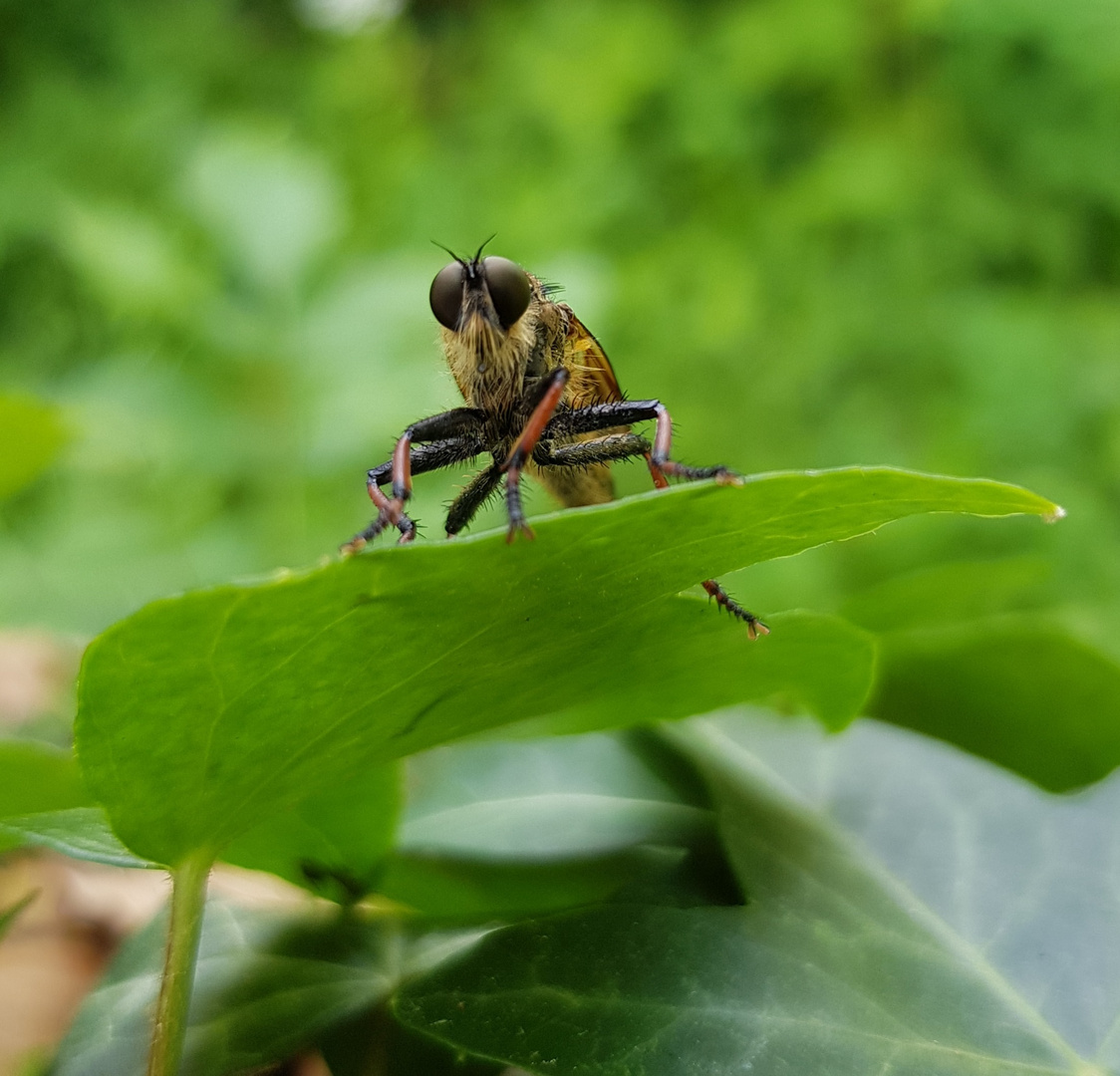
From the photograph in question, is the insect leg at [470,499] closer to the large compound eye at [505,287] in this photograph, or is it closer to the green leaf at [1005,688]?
the large compound eye at [505,287]

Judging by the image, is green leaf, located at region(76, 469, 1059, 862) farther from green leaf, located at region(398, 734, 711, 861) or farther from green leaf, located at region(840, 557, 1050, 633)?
green leaf, located at region(840, 557, 1050, 633)

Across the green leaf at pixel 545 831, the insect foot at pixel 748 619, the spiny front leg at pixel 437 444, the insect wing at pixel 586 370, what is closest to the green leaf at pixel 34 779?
the green leaf at pixel 545 831

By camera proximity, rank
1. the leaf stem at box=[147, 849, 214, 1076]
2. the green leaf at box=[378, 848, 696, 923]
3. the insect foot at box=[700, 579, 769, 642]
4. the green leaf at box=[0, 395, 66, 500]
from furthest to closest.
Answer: the green leaf at box=[0, 395, 66, 500], the green leaf at box=[378, 848, 696, 923], the insect foot at box=[700, 579, 769, 642], the leaf stem at box=[147, 849, 214, 1076]

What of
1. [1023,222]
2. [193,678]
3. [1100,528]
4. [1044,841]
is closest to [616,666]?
[193,678]

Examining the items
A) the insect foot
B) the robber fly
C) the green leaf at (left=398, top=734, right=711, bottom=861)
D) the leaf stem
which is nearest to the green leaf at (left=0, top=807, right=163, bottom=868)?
the leaf stem

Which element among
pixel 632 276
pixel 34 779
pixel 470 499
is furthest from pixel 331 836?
pixel 632 276

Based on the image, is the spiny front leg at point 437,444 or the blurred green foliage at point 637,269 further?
the blurred green foliage at point 637,269

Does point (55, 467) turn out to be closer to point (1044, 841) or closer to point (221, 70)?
point (221, 70)
